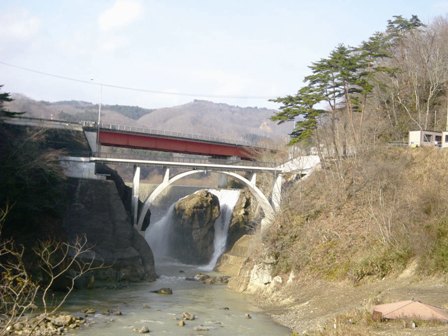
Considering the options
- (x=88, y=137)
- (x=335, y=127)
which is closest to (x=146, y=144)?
(x=88, y=137)

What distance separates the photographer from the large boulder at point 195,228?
148 ft

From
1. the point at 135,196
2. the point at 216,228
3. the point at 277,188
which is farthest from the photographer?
the point at 216,228

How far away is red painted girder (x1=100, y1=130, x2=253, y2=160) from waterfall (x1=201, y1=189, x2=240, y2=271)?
11.9 feet

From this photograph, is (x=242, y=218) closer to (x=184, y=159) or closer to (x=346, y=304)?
(x=184, y=159)

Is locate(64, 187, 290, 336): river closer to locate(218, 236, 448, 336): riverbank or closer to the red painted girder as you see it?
locate(218, 236, 448, 336): riverbank

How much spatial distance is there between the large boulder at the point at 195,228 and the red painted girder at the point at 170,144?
165 inches

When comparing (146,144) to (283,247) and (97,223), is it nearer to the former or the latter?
(97,223)

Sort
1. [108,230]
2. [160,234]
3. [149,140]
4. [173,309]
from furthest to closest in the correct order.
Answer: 1. [160,234]
2. [149,140]
3. [108,230]
4. [173,309]

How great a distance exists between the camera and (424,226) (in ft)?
80.5

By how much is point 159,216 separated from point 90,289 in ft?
71.7

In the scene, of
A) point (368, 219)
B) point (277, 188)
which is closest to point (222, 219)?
point (277, 188)

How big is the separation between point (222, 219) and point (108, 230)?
1516cm

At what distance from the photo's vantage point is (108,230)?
109 ft

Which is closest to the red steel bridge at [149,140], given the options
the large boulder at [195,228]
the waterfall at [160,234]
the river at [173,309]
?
the large boulder at [195,228]
